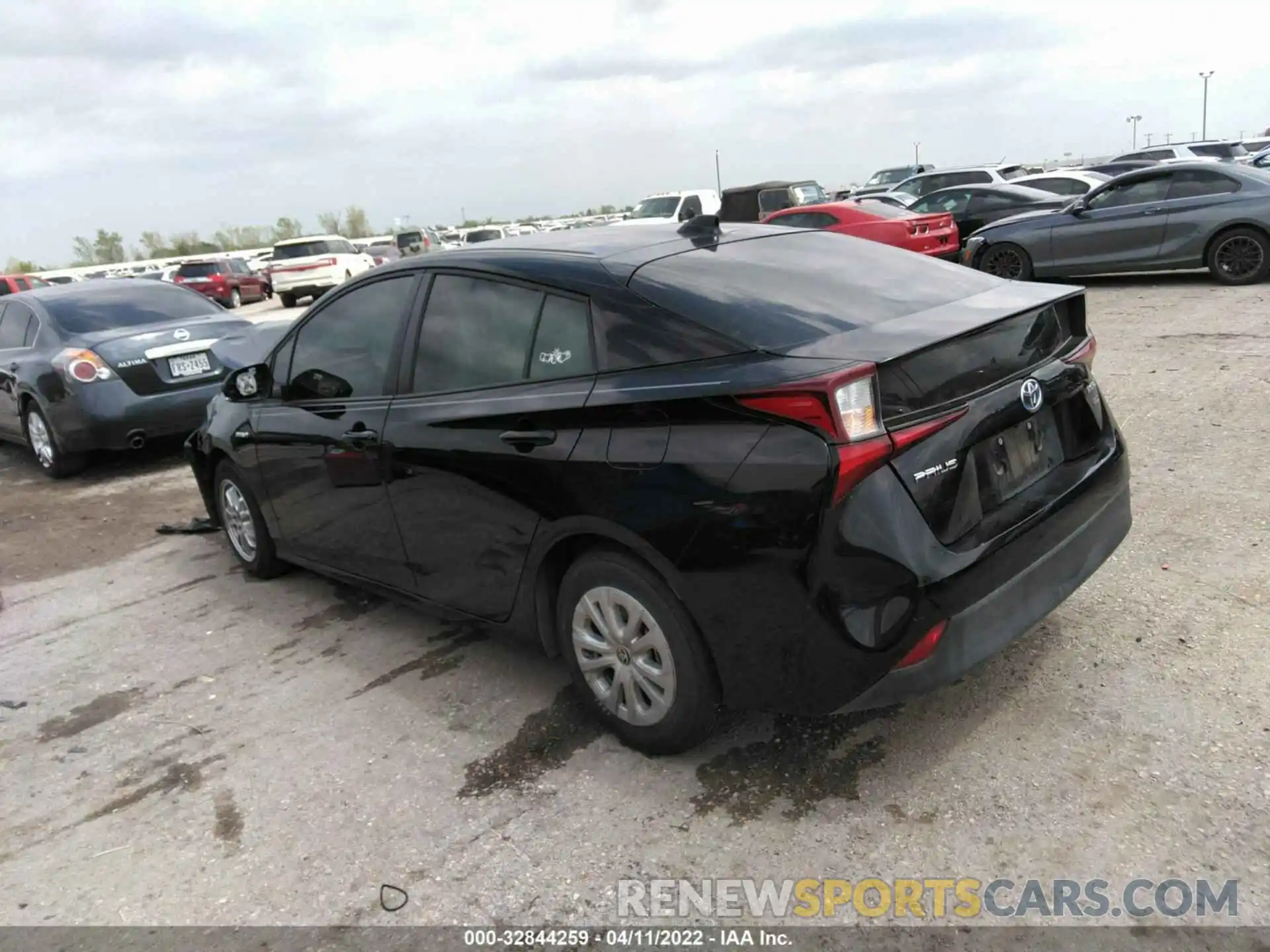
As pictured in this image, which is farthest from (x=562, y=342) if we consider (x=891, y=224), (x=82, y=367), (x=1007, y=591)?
(x=891, y=224)

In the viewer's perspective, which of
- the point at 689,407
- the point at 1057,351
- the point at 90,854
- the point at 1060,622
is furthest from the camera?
the point at 1060,622

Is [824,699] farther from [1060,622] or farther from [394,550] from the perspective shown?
[394,550]

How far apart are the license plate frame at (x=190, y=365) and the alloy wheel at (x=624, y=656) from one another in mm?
6013

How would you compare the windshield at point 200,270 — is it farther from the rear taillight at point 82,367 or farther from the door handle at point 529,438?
the door handle at point 529,438

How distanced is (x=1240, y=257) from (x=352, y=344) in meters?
11.4

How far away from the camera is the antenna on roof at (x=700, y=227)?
12.3 feet

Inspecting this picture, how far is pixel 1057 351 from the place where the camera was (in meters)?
3.22

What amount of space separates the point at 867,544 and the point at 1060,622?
163cm

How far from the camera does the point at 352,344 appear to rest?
4.18 m

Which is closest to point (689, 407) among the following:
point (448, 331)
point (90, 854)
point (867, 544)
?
point (867, 544)

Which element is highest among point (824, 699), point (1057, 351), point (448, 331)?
point (448, 331)

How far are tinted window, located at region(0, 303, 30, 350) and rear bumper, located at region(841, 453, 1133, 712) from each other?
853cm

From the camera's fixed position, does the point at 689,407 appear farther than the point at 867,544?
Yes

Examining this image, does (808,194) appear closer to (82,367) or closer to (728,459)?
(82,367)
